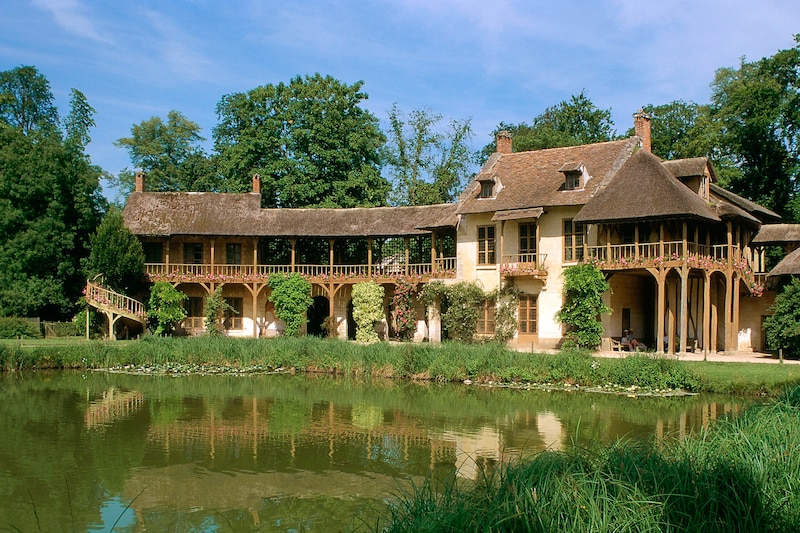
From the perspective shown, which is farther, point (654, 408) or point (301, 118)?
point (301, 118)

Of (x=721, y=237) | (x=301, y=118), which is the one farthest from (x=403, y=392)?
(x=301, y=118)

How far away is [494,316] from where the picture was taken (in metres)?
30.3

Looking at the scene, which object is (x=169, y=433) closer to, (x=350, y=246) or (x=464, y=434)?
(x=464, y=434)

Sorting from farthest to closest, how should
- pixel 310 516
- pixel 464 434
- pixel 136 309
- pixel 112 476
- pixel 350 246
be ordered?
pixel 350 246 < pixel 136 309 < pixel 464 434 < pixel 112 476 < pixel 310 516

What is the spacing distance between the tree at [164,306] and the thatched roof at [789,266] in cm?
2308

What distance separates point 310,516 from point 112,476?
3790 millimetres

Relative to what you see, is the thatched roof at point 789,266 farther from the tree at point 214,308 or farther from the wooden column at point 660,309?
the tree at point 214,308

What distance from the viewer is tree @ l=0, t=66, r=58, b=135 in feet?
141

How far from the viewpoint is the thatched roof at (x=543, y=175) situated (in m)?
28.8

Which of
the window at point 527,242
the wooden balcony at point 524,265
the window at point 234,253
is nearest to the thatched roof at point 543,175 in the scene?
the window at point 527,242

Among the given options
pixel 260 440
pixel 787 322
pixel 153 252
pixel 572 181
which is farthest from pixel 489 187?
pixel 260 440

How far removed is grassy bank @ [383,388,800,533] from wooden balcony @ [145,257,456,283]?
24.4 metres

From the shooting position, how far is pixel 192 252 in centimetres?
3559

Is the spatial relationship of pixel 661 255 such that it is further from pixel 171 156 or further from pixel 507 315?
pixel 171 156
